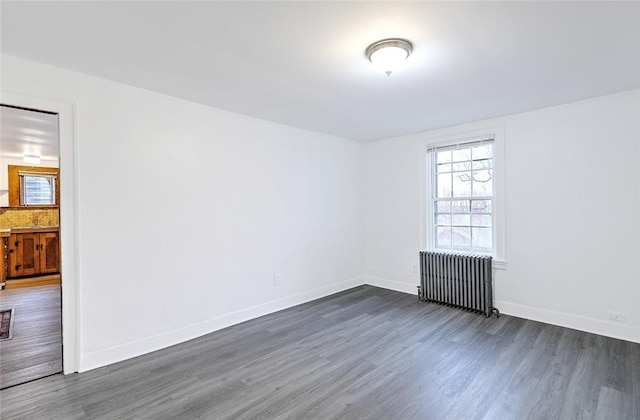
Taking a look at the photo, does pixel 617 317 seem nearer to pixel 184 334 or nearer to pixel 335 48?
pixel 335 48

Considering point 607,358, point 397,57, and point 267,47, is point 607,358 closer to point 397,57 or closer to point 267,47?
point 397,57

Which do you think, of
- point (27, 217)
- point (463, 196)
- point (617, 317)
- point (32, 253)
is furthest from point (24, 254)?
point (617, 317)

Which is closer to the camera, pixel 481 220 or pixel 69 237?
pixel 69 237

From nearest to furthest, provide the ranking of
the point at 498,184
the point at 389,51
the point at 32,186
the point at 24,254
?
the point at 389,51 → the point at 498,184 → the point at 24,254 → the point at 32,186

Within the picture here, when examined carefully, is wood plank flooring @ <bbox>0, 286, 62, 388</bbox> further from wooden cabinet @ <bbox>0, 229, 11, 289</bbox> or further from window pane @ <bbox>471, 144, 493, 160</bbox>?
window pane @ <bbox>471, 144, 493, 160</bbox>

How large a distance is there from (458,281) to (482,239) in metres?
0.65

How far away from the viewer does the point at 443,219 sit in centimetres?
456

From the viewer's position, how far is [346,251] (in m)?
5.09

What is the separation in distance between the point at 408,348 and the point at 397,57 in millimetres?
2548

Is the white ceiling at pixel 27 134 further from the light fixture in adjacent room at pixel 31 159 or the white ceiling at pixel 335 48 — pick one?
the white ceiling at pixel 335 48

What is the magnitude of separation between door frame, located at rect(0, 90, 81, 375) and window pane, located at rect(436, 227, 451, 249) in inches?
169

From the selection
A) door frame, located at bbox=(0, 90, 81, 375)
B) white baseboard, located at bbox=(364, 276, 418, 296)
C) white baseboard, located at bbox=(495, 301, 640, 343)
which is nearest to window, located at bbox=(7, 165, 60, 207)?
door frame, located at bbox=(0, 90, 81, 375)

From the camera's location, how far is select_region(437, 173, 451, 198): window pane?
448 centimetres

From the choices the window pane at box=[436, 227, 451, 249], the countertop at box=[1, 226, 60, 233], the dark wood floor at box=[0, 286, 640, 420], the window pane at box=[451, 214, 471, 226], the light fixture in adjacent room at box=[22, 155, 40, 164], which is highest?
the light fixture in adjacent room at box=[22, 155, 40, 164]
